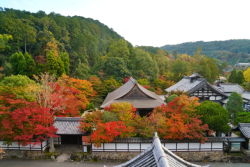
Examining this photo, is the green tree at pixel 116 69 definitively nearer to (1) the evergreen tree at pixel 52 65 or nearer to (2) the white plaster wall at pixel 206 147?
(1) the evergreen tree at pixel 52 65

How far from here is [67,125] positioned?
14180 mm

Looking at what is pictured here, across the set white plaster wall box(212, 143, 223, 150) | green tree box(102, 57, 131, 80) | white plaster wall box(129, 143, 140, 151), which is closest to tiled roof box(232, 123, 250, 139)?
white plaster wall box(212, 143, 223, 150)

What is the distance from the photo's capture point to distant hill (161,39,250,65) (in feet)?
361

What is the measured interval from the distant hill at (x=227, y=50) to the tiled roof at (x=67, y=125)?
117 meters

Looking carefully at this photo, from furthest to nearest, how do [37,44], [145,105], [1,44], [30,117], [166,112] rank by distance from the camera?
[37,44]
[1,44]
[145,105]
[166,112]
[30,117]

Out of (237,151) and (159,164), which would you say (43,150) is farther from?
(237,151)

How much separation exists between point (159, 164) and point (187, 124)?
8785 millimetres

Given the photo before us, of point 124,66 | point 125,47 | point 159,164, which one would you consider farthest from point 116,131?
point 125,47

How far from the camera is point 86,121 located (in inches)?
548

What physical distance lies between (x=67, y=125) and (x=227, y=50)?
486 ft

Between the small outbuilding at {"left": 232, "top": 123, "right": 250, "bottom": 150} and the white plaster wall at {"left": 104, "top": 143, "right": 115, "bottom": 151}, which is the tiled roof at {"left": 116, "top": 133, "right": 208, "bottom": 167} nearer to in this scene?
the white plaster wall at {"left": 104, "top": 143, "right": 115, "bottom": 151}

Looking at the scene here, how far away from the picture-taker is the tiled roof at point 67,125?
44.8ft

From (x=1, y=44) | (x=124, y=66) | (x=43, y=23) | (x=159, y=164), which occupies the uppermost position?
(x=43, y=23)

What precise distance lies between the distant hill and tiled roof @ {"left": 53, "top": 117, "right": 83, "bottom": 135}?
117 meters
